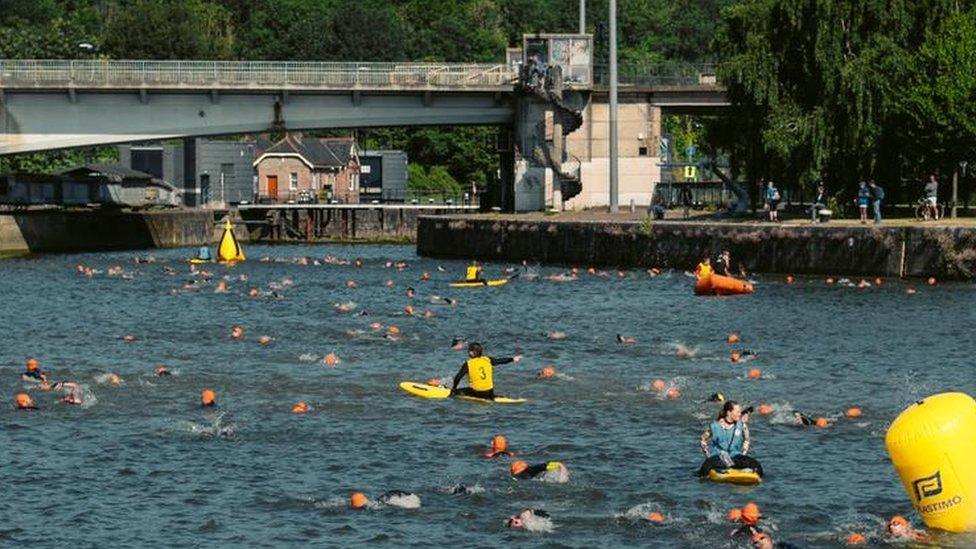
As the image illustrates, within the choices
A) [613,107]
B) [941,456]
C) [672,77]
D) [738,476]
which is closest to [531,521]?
[738,476]

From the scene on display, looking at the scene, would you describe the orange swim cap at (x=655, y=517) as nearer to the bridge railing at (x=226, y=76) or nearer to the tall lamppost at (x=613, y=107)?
the tall lamppost at (x=613, y=107)

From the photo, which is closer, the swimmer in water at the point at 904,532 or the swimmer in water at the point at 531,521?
the swimmer in water at the point at 904,532

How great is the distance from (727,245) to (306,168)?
4186 inches

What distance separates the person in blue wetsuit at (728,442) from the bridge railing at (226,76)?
254 feet

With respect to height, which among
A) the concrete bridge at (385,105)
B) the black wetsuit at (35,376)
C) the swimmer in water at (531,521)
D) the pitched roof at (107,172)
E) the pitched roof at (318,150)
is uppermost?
the concrete bridge at (385,105)

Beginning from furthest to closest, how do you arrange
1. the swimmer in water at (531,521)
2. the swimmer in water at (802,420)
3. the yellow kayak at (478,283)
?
the yellow kayak at (478,283), the swimmer in water at (802,420), the swimmer in water at (531,521)

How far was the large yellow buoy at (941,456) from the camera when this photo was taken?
31938 mm

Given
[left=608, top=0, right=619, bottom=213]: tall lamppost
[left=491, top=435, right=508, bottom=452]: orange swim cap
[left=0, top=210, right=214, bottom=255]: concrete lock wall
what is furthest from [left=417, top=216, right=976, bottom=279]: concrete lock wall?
[left=491, top=435, right=508, bottom=452]: orange swim cap

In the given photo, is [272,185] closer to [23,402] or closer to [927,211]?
[927,211]

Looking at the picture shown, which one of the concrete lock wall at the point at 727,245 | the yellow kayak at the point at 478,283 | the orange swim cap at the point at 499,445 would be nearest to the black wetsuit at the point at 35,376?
the orange swim cap at the point at 499,445

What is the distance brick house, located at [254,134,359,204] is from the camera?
191750mm

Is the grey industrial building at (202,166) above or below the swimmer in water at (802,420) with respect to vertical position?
above

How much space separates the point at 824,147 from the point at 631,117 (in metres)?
30.9

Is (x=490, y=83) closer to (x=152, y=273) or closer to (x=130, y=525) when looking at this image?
(x=152, y=273)
